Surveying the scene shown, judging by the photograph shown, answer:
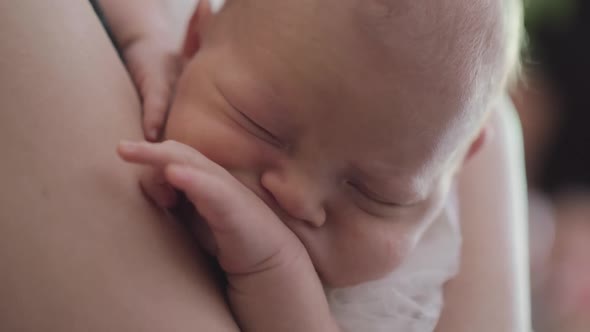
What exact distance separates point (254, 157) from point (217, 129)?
52 millimetres

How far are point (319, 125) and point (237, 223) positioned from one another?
16 centimetres

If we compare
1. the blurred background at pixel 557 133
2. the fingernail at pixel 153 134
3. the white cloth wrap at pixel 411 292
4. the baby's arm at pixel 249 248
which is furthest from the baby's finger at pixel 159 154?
the blurred background at pixel 557 133

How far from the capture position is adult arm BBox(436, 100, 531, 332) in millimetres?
914

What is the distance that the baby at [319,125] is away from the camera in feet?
2.00

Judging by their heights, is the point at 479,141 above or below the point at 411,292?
above

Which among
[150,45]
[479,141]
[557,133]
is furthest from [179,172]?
[557,133]

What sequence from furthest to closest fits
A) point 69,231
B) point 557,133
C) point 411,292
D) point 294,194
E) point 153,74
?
point 557,133 → point 411,292 → point 153,74 → point 294,194 → point 69,231

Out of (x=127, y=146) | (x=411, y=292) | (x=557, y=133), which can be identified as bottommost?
(x=557, y=133)

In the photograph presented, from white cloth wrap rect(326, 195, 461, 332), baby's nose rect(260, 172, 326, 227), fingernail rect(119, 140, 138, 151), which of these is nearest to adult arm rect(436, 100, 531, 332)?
white cloth wrap rect(326, 195, 461, 332)

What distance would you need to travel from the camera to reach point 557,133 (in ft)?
8.47

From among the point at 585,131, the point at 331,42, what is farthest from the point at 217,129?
the point at 585,131

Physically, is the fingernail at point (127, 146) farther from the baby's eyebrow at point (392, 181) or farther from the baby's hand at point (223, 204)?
the baby's eyebrow at point (392, 181)

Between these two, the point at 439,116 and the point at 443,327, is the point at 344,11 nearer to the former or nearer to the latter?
the point at 439,116

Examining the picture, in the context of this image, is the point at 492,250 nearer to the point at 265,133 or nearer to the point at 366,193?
the point at 366,193
